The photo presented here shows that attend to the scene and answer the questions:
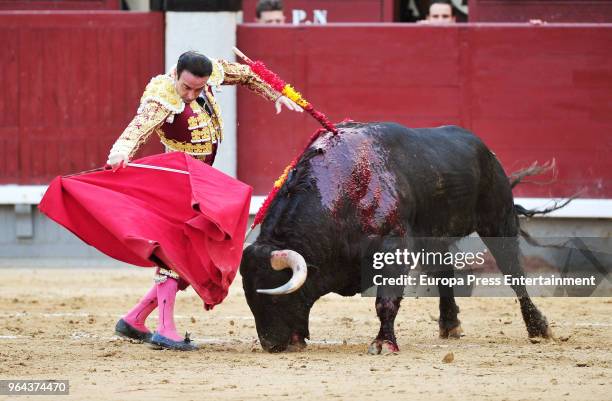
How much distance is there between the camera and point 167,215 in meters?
5.66

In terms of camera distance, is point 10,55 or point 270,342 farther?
point 10,55

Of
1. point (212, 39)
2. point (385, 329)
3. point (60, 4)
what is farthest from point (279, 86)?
point (60, 4)

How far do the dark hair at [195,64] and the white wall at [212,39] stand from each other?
149 inches

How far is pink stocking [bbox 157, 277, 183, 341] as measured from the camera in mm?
5785

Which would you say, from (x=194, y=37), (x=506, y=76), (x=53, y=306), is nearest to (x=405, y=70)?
(x=506, y=76)

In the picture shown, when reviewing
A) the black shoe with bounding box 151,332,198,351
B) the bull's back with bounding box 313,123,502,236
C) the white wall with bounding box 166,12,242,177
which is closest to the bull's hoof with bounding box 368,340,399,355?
the bull's back with bounding box 313,123,502,236

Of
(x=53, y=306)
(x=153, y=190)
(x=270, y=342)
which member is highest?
(x=153, y=190)

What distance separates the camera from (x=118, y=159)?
561cm

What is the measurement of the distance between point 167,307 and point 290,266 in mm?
594

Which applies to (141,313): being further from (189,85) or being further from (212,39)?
(212,39)

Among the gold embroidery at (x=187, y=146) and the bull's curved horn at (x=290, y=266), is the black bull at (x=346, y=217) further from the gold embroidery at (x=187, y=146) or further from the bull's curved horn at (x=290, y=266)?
the gold embroidery at (x=187, y=146)

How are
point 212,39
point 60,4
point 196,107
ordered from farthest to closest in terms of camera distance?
point 60,4, point 212,39, point 196,107

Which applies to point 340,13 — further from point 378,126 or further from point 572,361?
point 572,361

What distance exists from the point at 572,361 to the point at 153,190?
1.72 metres
